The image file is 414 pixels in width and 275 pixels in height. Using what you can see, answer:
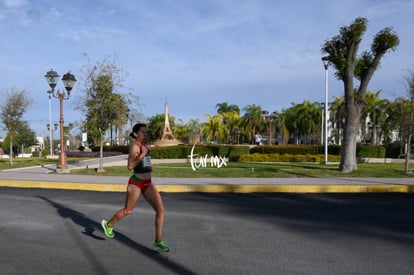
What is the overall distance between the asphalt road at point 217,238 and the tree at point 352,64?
5.91 m

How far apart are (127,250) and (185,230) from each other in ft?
4.30

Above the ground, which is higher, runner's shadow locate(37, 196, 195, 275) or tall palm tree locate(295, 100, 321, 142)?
tall palm tree locate(295, 100, 321, 142)

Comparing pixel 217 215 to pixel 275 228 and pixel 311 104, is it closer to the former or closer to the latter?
pixel 275 228

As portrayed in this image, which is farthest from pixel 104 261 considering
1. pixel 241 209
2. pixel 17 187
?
pixel 17 187

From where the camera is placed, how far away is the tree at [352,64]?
1436 centimetres

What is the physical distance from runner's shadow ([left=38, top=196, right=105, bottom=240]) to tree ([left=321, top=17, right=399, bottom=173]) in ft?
35.8

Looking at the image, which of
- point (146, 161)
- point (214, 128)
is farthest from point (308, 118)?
point (146, 161)

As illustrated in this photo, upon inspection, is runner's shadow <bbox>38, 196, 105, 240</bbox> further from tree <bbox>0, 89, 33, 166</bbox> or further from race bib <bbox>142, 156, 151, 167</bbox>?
tree <bbox>0, 89, 33, 166</bbox>

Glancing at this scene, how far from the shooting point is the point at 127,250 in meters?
4.77

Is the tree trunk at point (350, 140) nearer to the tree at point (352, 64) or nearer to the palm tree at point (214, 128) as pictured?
the tree at point (352, 64)

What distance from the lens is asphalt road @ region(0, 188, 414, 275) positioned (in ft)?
13.7

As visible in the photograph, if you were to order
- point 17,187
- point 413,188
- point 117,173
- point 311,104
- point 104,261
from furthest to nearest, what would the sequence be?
1. point 311,104
2. point 117,173
3. point 17,187
4. point 413,188
5. point 104,261

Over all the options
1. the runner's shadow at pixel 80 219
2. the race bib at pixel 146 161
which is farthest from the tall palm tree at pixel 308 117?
the race bib at pixel 146 161

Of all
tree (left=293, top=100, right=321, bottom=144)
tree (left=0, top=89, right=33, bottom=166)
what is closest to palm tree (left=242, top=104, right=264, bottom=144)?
tree (left=293, top=100, right=321, bottom=144)
